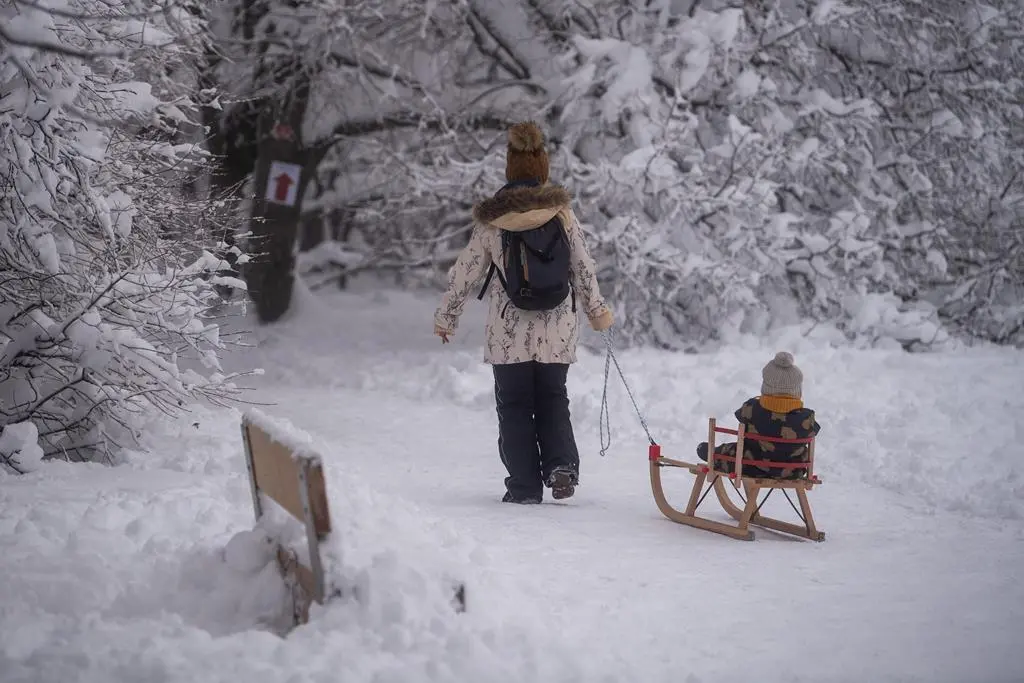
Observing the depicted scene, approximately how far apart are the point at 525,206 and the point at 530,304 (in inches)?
20.6

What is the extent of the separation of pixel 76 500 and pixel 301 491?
7.15 feet

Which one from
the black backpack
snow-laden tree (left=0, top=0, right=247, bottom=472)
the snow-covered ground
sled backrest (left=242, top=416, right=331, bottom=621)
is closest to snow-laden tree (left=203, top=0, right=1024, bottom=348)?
the snow-covered ground

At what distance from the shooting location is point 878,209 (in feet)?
40.8

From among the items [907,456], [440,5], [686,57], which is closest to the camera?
[907,456]

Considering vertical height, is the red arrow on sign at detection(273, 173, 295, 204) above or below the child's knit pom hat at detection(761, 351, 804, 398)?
above

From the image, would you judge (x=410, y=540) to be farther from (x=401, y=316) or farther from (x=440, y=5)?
(x=401, y=316)

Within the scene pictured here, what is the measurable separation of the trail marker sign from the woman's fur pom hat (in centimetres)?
816

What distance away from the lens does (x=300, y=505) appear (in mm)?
3607

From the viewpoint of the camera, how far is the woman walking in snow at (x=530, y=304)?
5.75 metres

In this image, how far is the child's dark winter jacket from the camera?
523 centimetres

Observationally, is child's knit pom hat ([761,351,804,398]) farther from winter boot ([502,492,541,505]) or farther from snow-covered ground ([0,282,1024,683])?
winter boot ([502,492,541,505])

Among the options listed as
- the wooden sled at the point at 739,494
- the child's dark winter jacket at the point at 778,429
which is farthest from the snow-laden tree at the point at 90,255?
the child's dark winter jacket at the point at 778,429

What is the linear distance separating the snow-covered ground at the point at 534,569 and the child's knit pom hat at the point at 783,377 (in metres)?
0.77

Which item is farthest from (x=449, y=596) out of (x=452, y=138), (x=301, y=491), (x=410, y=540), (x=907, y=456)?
(x=452, y=138)
